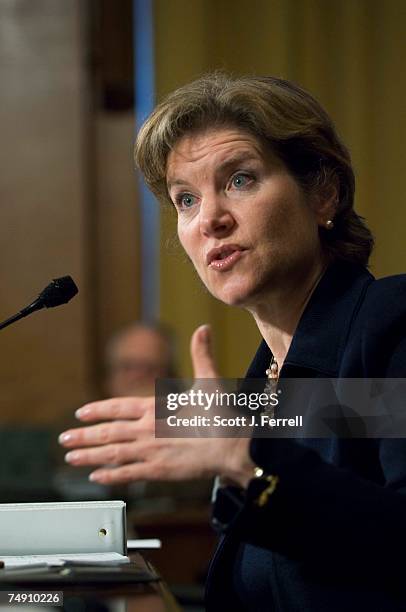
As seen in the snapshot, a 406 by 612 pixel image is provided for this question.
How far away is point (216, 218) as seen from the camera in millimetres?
1594

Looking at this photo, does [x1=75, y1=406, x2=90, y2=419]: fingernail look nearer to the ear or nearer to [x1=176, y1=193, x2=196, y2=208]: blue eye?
[x1=176, y1=193, x2=196, y2=208]: blue eye

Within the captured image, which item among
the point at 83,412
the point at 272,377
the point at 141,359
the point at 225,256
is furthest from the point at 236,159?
the point at 141,359

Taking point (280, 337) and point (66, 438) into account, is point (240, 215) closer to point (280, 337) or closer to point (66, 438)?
point (280, 337)

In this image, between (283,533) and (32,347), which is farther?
(32,347)

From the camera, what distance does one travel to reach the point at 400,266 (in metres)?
2.72

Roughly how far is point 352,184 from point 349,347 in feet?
1.49

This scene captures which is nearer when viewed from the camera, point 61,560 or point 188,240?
point 61,560

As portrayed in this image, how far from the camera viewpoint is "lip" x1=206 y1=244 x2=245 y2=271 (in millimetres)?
1601

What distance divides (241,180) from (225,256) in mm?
124

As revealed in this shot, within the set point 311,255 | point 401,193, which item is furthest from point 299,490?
point 401,193

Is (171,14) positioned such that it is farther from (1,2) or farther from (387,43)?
(1,2)

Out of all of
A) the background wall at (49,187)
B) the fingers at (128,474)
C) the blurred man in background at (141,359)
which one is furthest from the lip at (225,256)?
the background wall at (49,187)

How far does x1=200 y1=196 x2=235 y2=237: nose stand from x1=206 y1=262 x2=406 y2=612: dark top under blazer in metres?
0.17

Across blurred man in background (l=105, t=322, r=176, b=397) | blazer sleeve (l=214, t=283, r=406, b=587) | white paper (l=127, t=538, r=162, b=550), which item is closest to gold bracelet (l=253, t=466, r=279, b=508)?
blazer sleeve (l=214, t=283, r=406, b=587)
